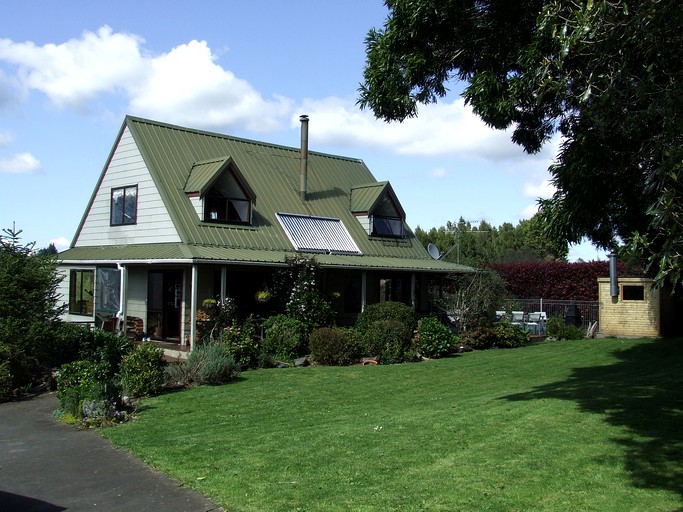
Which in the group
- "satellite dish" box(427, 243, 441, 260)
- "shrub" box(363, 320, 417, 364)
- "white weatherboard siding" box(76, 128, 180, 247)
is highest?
"white weatherboard siding" box(76, 128, 180, 247)

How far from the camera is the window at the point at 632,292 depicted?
83.6ft

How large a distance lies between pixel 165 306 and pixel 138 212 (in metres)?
3.26

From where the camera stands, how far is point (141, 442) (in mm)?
9047

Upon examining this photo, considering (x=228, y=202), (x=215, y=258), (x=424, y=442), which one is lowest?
(x=424, y=442)

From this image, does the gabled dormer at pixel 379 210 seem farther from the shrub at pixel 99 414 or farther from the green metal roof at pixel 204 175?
the shrub at pixel 99 414

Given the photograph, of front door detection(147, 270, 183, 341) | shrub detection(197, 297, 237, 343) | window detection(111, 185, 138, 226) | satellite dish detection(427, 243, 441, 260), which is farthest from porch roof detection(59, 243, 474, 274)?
satellite dish detection(427, 243, 441, 260)

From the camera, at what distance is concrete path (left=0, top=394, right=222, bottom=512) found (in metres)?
6.57

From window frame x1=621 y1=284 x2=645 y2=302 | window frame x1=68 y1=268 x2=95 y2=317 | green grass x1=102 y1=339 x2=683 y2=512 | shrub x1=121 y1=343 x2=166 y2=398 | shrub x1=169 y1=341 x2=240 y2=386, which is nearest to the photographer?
green grass x1=102 y1=339 x2=683 y2=512

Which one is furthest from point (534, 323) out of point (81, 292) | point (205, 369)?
point (81, 292)

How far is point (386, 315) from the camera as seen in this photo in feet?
67.2

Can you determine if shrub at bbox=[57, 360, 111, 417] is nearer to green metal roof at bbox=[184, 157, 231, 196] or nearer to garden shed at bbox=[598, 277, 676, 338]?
green metal roof at bbox=[184, 157, 231, 196]

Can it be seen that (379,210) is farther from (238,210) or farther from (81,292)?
(81,292)

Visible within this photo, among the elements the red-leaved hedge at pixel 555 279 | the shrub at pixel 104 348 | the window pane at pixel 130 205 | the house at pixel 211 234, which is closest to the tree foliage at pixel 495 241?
the red-leaved hedge at pixel 555 279

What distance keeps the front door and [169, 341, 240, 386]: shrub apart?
220 inches
